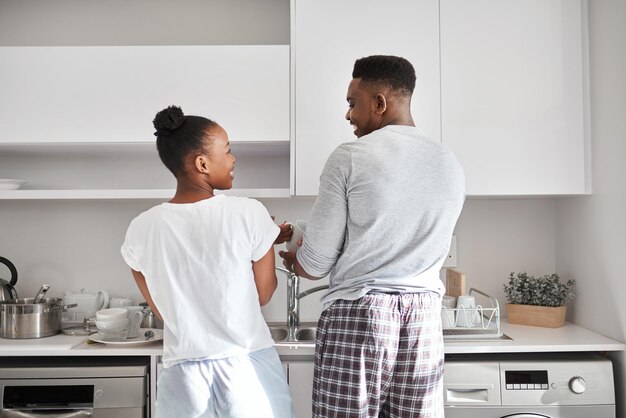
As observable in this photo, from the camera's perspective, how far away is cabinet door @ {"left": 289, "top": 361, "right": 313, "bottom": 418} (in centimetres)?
197

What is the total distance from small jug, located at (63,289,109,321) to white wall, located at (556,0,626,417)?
78.0 inches

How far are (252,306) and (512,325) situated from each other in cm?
141

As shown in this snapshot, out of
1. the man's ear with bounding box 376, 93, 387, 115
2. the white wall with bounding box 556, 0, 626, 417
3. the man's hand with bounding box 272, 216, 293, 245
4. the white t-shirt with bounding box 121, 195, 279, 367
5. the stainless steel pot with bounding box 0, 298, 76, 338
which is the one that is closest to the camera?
the white t-shirt with bounding box 121, 195, 279, 367

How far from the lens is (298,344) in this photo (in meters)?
2.00

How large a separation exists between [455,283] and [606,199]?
0.65 metres

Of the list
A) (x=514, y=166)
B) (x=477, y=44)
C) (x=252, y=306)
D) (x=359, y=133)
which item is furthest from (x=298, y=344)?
(x=477, y=44)

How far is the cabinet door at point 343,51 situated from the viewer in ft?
7.23

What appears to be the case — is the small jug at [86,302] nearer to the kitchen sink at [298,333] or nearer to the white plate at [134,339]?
the white plate at [134,339]

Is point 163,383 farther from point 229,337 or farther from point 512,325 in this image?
point 512,325

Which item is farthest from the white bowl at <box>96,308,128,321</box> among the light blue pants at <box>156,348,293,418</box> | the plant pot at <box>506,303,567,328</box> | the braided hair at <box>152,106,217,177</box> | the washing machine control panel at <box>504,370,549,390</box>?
the plant pot at <box>506,303,567,328</box>

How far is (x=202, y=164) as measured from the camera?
139cm

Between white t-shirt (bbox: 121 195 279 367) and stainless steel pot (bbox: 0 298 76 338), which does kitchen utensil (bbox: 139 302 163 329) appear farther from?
white t-shirt (bbox: 121 195 279 367)

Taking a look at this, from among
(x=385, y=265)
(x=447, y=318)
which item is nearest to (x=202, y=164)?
(x=385, y=265)

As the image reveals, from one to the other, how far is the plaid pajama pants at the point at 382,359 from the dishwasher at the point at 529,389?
614 mm
